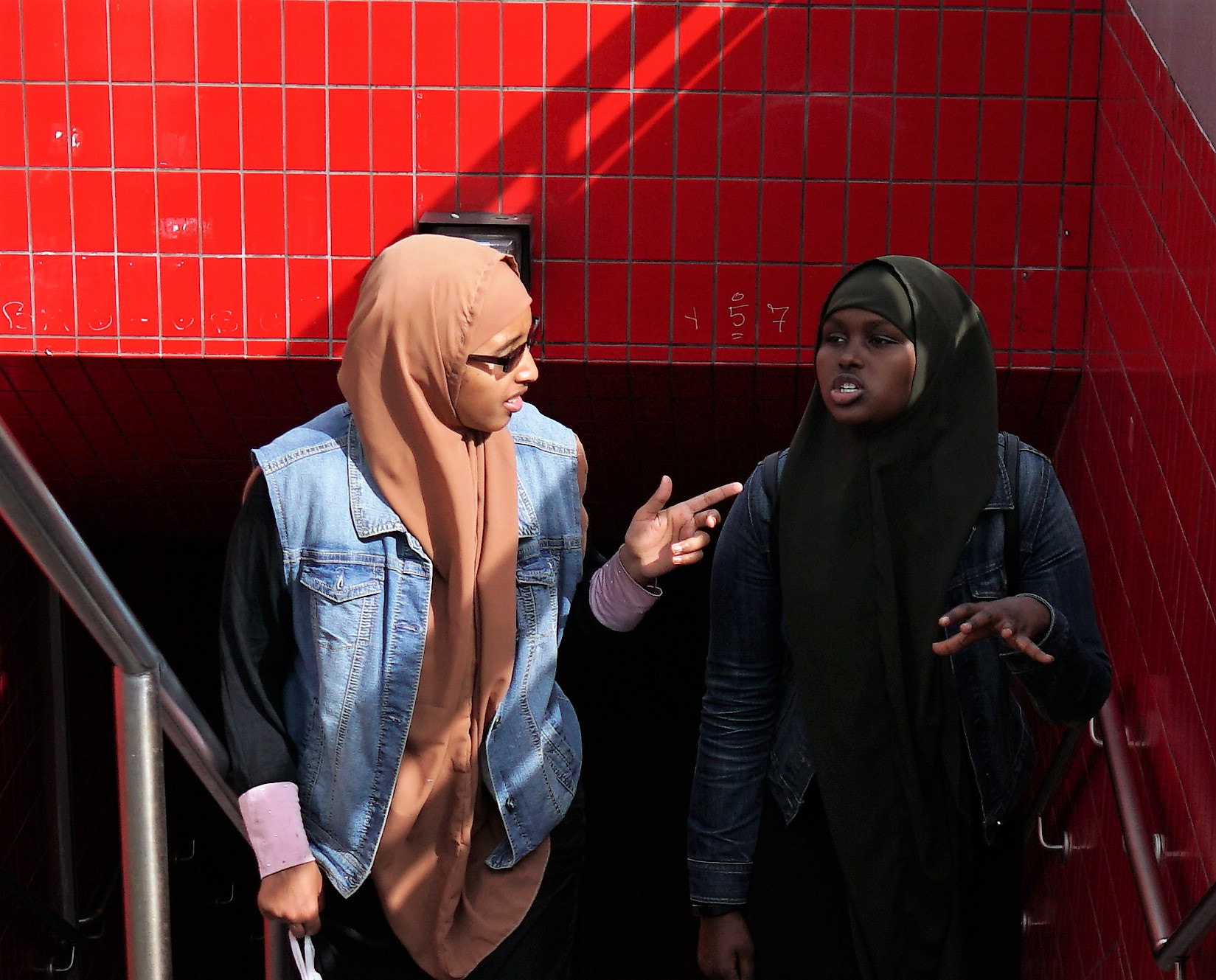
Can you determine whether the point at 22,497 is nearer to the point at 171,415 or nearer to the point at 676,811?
the point at 171,415

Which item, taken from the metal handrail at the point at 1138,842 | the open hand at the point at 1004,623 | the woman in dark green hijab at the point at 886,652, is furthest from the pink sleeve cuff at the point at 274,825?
the metal handrail at the point at 1138,842

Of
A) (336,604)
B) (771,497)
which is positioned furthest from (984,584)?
(336,604)

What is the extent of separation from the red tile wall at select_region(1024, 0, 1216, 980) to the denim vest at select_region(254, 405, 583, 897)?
1.22m

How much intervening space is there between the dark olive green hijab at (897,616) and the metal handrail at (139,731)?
1025 millimetres

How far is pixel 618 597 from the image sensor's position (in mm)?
2621

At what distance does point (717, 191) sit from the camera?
3.96 metres

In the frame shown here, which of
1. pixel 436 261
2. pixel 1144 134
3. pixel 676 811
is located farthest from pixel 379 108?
pixel 676 811

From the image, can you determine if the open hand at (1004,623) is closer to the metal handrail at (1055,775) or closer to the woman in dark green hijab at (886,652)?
the woman in dark green hijab at (886,652)

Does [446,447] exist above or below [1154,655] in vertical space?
above

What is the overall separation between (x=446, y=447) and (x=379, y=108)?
1.74 meters

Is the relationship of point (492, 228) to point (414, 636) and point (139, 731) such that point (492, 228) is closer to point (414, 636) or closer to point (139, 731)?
point (414, 636)

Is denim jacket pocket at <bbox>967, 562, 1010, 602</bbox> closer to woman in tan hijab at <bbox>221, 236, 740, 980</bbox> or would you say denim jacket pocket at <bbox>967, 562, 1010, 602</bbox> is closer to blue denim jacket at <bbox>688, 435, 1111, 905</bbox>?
blue denim jacket at <bbox>688, 435, 1111, 905</bbox>

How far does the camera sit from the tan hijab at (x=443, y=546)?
2482mm

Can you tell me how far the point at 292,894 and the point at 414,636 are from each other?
465 mm
